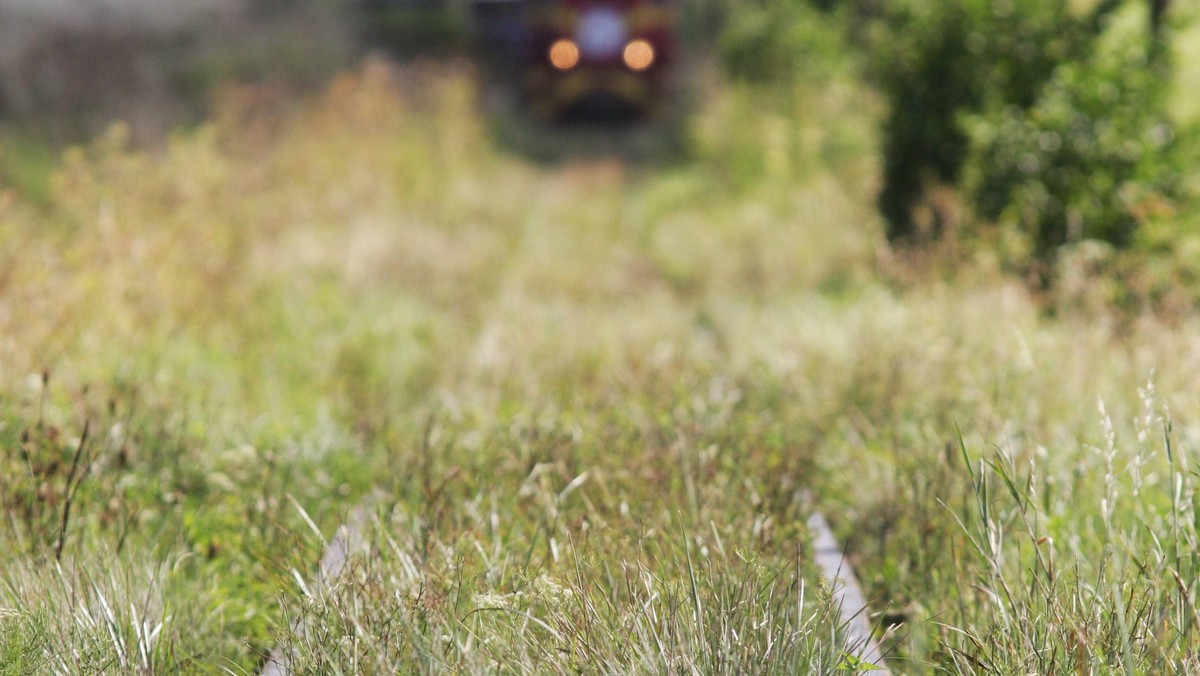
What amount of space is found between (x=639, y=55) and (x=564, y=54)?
4.27 feet

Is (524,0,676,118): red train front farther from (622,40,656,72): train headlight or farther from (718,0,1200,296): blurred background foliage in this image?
(718,0,1200,296): blurred background foliage

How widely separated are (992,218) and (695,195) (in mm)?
5526

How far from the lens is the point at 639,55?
17359mm

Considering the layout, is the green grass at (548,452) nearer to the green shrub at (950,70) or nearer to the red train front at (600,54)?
the green shrub at (950,70)

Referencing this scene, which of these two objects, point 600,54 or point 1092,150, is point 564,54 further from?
point 1092,150

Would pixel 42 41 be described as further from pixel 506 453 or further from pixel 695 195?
pixel 506 453

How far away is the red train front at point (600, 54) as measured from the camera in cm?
1694

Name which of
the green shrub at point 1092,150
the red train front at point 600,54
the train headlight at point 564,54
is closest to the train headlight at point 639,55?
the red train front at point 600,54

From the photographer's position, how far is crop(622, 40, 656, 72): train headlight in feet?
56.2

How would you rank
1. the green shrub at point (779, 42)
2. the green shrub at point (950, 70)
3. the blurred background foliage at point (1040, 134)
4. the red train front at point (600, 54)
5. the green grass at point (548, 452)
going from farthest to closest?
the red train front at point (600, 54) < the green shrub at point (779, 42) < the green shrub at point (950, 70) < the blurred background foliage at point (1040, 134) < the green grass at point (548, 452)

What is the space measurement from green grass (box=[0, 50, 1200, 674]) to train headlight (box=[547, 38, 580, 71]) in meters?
9.60

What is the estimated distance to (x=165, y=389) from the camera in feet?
13.9

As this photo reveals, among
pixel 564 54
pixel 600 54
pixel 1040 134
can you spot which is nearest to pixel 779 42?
pixel 600 54

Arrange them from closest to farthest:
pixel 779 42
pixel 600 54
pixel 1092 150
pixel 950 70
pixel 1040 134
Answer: pixel 1092 150 < pixel 1040 134 < pixel 950 70 < pixel 779 42 < pixel 600 54
